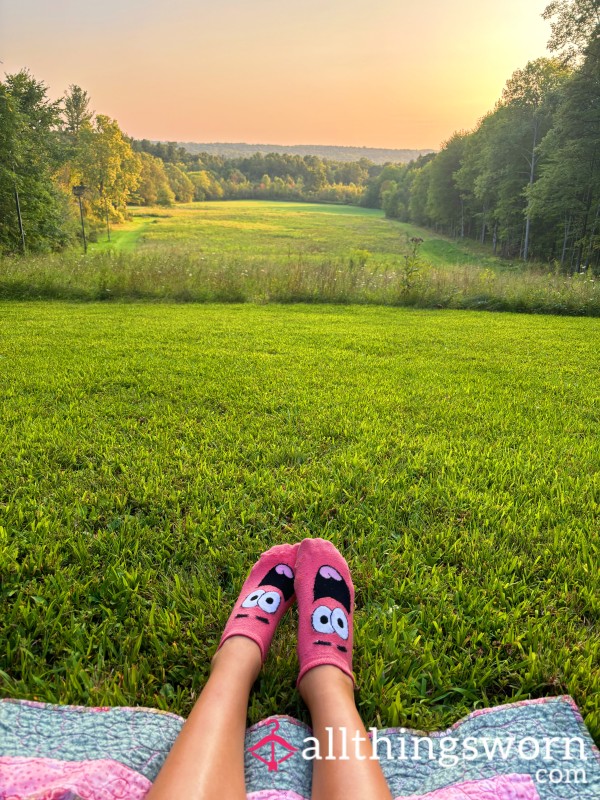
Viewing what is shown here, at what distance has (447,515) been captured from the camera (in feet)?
6.44

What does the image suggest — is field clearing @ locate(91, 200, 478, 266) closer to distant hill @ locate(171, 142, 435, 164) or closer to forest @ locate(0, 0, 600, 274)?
forest @ locate(0, 0, 600, 274)

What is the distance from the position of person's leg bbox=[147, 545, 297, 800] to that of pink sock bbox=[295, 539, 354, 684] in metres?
0.07

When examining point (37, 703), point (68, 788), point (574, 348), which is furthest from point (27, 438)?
point (574, 348)

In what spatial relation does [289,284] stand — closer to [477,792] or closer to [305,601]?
[305,601]

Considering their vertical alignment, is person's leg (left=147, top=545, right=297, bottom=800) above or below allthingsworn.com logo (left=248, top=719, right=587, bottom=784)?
above

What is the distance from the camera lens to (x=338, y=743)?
1036mm

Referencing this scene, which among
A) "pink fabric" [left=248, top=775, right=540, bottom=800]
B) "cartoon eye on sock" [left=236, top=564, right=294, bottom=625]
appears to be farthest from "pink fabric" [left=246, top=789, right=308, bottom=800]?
"cartoon eye on sock" [left=236, top=564, right=294, bottom=625]

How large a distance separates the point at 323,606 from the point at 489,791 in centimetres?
61

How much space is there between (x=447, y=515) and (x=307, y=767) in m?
1.18

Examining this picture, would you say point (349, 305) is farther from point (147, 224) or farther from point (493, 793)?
point (147, 224)

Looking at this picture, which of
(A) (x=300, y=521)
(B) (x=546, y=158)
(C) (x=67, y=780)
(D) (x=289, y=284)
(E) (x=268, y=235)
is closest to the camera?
(C) (x=67, y=780)

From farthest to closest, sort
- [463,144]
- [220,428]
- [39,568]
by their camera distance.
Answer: [463,144] < [220,428] < [39,568]

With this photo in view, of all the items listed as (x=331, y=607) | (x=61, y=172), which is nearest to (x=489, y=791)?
(x=331, y=607)

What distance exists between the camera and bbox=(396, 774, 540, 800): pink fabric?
950mm
